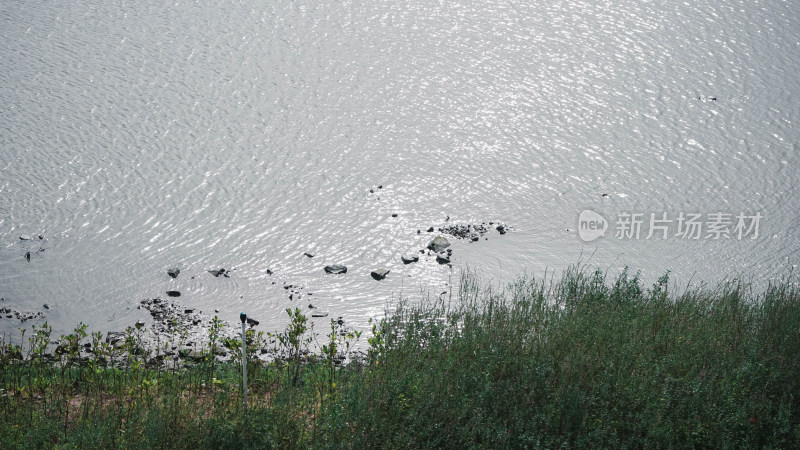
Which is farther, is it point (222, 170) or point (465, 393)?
point (222, 170)

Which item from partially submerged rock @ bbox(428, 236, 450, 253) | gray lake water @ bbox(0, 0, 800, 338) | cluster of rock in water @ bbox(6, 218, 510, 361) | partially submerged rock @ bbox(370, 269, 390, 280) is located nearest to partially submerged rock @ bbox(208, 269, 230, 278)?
cluster of rock in water @ bbox(6, 218, 510, 361)

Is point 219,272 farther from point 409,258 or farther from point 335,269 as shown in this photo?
point 409,258

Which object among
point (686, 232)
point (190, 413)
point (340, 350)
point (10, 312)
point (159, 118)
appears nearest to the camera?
point (190, 413)

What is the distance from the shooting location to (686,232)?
633 inches

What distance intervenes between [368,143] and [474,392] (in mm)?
10614

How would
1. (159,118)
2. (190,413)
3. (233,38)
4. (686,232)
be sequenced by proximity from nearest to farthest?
1. (190,413)
2. (686,232)
3. (159,118)
4. (233,38)

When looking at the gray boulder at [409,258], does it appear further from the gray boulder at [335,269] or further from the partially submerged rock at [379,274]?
the gray boulder at [335,269]

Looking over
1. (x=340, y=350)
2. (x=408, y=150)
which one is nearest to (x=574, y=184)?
(x=408, y=150)

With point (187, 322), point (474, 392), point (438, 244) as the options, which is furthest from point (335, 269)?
point (474, 392)

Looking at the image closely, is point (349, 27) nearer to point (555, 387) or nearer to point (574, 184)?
point (574, 184)

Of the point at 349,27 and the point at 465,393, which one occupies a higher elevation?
the point at 349,27

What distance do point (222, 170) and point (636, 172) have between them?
9697 mm

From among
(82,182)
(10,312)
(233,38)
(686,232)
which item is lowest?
(10,312)

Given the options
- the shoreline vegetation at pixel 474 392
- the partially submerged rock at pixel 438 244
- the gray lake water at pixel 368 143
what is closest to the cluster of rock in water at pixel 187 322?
the partially submerged rock at pixel 438 244
